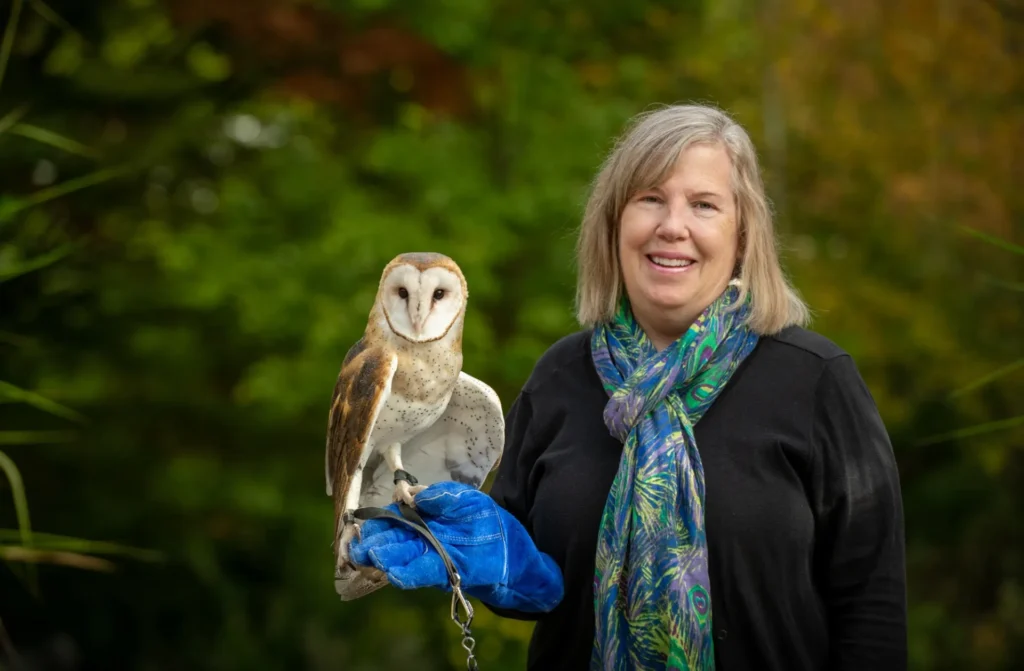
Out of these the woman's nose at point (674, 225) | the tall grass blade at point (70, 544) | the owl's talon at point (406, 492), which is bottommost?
the tall grass blade at point (70, 544)

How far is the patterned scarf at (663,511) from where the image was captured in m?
1.68

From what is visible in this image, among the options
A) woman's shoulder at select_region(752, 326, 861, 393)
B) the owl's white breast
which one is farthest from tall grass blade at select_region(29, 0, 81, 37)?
woman's shoulder at select_region(752, 326, 861, 393)

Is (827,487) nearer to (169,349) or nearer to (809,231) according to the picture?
(169,349)

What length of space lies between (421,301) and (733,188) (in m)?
0.57

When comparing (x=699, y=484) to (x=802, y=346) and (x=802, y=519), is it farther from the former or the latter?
(x=802, y=346)

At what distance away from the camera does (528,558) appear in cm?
174

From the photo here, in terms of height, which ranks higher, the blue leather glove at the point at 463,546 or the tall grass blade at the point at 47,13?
the tall grass blade at the point at 47,13

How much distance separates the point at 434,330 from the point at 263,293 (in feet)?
9.18

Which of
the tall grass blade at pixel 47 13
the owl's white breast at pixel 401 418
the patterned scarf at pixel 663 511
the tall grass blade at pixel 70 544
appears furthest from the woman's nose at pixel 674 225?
the tall grass blade at pixel 47 13

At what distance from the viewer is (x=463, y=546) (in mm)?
1674

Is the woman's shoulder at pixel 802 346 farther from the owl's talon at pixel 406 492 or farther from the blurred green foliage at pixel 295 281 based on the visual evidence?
the blurred green foliage at pixel 295 281

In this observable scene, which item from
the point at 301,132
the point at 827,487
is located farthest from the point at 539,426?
the point at 301,132

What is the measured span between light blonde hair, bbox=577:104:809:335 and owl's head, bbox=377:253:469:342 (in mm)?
323

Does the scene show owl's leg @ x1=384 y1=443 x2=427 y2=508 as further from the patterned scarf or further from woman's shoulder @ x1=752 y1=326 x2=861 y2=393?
woman's shoulder @ x1=752 y1=326 x2=861 y2=393
